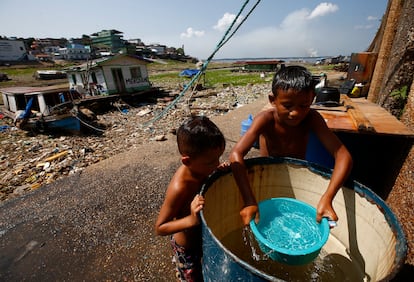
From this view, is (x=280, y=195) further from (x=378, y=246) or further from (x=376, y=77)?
(x=376, y=77)

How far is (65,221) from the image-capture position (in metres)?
3.43

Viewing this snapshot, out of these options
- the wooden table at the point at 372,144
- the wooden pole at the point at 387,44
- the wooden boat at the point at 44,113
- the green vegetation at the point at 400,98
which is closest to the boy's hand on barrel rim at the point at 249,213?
the wooden table at the point at 372,144

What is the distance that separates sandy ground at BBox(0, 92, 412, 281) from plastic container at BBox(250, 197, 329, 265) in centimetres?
94

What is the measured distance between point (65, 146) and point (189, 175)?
8486mm

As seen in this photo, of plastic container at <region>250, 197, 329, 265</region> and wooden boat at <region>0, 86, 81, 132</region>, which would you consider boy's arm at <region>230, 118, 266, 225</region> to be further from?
wooden boat at <region>0, 86, 81, 132</region>

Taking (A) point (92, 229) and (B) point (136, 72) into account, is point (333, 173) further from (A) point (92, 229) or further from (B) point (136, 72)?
(B) point (136, 72)

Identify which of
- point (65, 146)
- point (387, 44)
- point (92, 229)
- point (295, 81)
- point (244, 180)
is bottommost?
point (65, 146)

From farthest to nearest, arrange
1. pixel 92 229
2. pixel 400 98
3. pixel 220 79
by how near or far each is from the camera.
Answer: pixel 220 79 → pixel 92 229 → pixel 400 98

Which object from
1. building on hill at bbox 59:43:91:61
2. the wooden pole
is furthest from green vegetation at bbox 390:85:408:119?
building on hill at bbox 59:43:91:61

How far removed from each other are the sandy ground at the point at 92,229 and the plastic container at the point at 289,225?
3.10 ft

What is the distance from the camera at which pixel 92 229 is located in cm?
321

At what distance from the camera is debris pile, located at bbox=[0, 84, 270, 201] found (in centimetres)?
598

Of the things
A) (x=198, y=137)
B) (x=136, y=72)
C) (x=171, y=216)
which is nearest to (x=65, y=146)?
(x=171, y=216)

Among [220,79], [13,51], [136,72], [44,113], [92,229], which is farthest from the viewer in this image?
[13,51]
